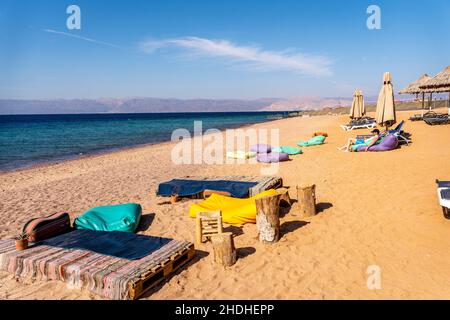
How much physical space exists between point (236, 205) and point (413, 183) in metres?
5.04

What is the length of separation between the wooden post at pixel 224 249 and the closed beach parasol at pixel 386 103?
13374 mm

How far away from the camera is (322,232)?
6121 mm

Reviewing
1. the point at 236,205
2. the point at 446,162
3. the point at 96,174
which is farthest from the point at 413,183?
the point at 96,174

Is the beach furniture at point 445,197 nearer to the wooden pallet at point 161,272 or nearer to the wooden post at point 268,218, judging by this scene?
the wooden post at point 268,218

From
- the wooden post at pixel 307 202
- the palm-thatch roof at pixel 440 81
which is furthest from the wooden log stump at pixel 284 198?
the palm-thatch roof at pixel 440 81

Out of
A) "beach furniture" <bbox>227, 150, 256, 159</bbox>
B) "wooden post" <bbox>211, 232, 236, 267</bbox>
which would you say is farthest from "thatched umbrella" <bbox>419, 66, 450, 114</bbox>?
"wooden post" <bbox>211, 232, 236, 267</bbox>

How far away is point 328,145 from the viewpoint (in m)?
16.8

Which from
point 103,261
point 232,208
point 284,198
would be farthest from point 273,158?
point 103,261

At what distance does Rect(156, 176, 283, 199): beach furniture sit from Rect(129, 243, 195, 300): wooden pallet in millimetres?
3173

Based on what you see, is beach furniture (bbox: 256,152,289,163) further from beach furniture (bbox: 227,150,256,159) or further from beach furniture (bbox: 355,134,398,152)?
beach furniture (bbox: 355,134,398,152)

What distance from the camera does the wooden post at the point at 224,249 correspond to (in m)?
5.02

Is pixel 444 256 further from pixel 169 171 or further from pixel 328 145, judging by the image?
pixel 328 145

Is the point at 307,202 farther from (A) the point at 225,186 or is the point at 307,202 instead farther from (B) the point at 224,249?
(B) the point at 224,249
